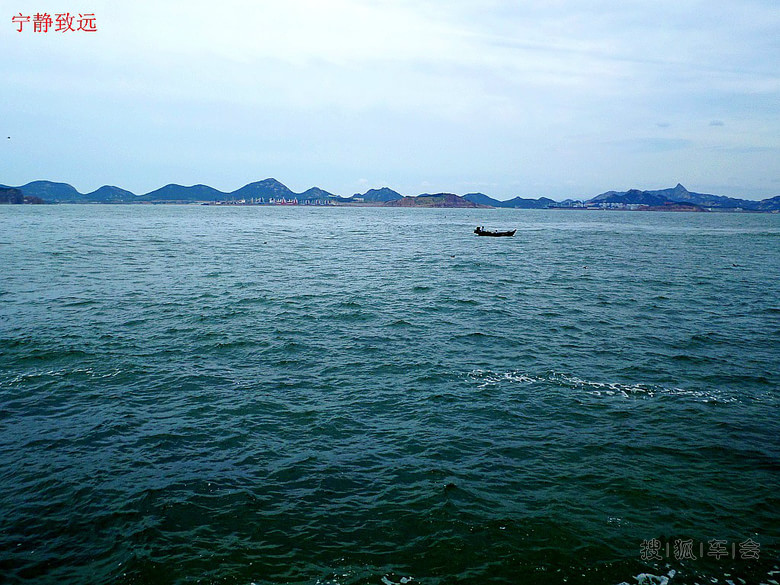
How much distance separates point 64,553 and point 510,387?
1832 cm

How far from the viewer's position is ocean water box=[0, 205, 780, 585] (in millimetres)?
12938

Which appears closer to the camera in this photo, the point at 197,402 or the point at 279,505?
the point at 279,505

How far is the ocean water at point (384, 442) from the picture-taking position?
12.9m

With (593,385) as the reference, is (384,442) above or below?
below

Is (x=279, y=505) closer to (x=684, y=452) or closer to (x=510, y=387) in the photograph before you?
(x=510, y=387)

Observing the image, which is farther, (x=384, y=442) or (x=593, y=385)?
(x=593, y=385)

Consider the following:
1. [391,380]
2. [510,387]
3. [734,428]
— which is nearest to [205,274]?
[391,380]

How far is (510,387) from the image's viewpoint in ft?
77.5

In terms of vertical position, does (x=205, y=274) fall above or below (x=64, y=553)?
above

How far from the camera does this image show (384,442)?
725 inches

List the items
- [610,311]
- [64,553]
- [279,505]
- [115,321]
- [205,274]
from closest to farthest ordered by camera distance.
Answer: [64,553] < [279,505] < [115,321] < [610,311] < [205,274]

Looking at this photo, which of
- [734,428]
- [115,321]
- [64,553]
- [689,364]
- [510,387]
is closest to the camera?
[64,553]

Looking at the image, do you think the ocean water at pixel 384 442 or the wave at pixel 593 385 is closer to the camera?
the ocean water at pixel 384 442

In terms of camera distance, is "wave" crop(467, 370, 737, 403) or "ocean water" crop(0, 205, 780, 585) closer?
"ocean water" crop(0, 205, 780, 585)
